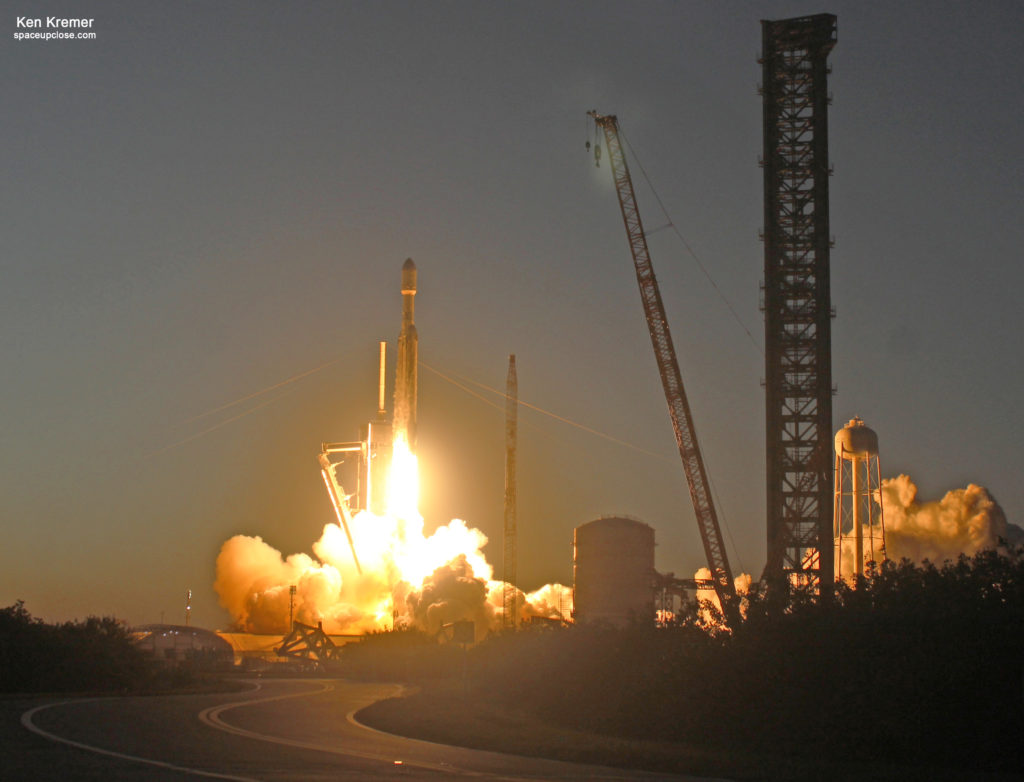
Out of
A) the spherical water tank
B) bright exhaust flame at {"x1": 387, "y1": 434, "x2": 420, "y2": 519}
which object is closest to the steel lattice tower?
the spherical water tank

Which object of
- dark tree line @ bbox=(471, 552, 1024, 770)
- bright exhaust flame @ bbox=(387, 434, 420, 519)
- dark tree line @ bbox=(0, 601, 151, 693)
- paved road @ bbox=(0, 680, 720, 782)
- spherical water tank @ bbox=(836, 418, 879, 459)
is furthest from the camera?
bright exhaust flame @ bbox=(387, 434, 420, 519)

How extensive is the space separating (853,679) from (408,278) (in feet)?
261

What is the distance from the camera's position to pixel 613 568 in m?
106

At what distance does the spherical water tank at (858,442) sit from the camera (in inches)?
3578

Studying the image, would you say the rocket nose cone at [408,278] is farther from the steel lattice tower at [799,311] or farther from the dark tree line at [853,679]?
the dark tree line at [853,679]

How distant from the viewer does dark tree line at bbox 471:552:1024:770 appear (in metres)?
27.5

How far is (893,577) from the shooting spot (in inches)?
1444

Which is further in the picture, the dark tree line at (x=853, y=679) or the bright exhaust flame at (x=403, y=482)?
the bright exhaust flame at (x=403, y=482)

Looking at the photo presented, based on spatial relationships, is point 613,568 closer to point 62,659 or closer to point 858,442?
point 858,442

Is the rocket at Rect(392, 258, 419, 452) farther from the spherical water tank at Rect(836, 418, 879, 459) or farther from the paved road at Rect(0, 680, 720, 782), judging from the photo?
the paved road at Rect(0, 680, 720, 782)

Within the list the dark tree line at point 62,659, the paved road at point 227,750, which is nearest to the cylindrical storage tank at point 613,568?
the dark tree line at point 62,659

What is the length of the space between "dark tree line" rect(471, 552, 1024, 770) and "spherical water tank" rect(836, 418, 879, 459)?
174ft

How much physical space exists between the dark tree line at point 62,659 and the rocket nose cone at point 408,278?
164ft

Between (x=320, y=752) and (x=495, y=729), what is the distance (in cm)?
775
